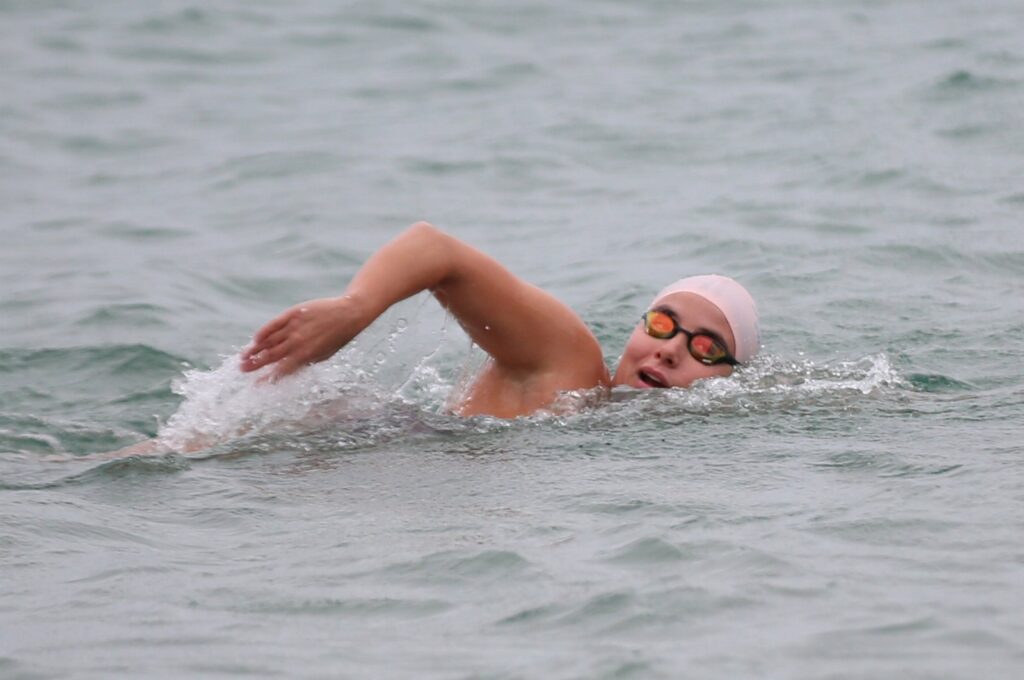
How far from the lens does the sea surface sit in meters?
4.58

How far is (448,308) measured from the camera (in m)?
6.54

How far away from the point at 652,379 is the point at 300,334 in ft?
6.21

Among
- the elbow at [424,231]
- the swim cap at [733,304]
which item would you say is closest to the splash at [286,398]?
the elbow at [424,231]

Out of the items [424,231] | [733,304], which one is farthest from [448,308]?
[733,304]

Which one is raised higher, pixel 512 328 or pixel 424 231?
pixel 424 231

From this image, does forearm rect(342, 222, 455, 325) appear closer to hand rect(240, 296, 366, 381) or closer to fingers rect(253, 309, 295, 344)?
hand rect(240, 296, 366, 381)

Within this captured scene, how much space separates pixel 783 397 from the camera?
6996 millimetres

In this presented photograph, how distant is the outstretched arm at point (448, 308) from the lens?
5.83m

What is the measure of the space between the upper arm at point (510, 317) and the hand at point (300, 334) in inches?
23.7

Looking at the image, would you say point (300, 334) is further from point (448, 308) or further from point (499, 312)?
point (499, 312)

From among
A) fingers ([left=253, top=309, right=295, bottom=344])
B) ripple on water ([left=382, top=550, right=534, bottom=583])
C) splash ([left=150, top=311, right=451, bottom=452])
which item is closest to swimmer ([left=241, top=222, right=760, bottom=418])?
fingers ([left=253, top=309, right=295, bottom=344])

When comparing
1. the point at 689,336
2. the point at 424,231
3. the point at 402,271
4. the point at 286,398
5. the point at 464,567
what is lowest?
the point at 464,567

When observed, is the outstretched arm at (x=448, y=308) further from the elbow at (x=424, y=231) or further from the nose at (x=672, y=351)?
the nose at (x=672, y=351)

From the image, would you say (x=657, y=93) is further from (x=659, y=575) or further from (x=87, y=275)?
(x=659, y=575)
